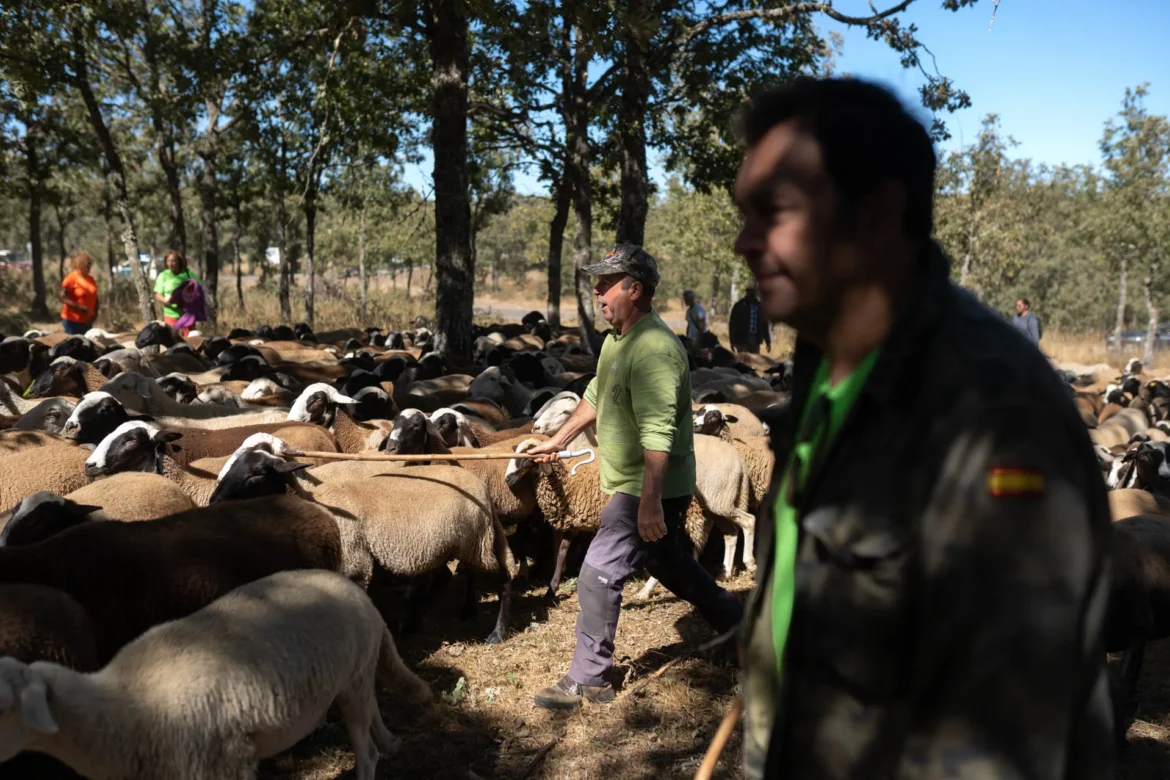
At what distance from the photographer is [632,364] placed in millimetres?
4258

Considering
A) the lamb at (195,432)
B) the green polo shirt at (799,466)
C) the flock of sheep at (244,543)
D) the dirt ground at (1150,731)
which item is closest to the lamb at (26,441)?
the flock of sheep at (244,543)

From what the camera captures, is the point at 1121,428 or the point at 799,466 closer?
the point at 799,466

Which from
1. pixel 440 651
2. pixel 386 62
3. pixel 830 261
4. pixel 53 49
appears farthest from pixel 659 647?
pixel 53 49

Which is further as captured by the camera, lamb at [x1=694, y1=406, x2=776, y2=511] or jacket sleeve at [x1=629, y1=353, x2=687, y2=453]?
lamb at [x1=694, y1=406, x2=776, y2=511]

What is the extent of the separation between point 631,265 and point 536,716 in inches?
93.4

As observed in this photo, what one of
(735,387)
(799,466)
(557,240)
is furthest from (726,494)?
(557,240)

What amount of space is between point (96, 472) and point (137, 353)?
6.47m

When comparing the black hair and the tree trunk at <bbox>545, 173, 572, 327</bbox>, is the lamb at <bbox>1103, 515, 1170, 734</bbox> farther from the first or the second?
the tree trunk at <bbox>545, 173, 572, 327</bbox>

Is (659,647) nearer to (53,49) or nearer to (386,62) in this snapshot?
(386,62)

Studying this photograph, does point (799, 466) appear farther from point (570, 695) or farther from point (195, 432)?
point (195, 432)

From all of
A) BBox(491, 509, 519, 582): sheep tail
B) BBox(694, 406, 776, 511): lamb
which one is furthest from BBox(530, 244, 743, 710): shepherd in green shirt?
BBox(694, 406, 776, 511): lamb

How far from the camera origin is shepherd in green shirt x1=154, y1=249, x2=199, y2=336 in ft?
45.5

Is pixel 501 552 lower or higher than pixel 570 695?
higher

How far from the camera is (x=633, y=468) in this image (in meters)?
4.40
